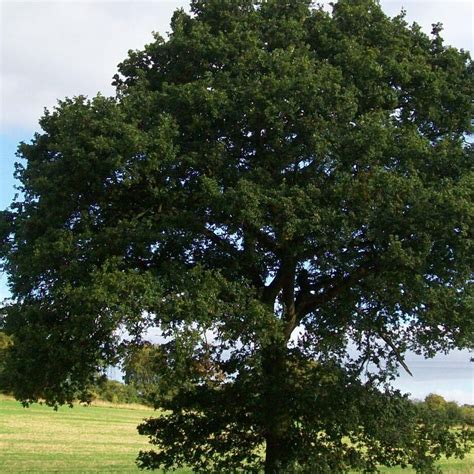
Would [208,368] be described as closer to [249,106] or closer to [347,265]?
[347,265]

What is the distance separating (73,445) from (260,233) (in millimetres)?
24139

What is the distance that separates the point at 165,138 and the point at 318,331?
21.2ft

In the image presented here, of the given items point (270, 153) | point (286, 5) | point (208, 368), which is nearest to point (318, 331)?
point (208, 368)

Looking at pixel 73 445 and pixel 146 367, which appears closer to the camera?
pixel 146 367

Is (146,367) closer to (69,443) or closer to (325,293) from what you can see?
(325,293)

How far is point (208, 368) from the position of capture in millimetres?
12555

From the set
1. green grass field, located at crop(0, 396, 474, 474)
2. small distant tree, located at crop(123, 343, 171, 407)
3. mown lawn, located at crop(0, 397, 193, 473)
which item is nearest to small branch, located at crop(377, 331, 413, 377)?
small distant tree, located at crop(123, 343, 171, 407)

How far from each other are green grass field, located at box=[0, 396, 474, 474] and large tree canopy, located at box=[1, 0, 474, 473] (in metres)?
8.80

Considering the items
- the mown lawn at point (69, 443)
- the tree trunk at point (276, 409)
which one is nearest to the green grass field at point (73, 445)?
the mown lawn at point (69, 443)

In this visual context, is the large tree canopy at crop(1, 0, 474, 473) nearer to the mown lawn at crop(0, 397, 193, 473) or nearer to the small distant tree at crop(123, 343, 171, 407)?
the small distant tree at crop(123, 343, 171, 407)

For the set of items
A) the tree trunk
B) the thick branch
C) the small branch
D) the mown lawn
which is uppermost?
the thick branch

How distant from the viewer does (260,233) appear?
1273 cm

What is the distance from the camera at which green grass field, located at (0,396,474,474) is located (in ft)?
75.3

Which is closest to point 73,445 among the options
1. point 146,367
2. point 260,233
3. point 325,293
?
point 325,293
